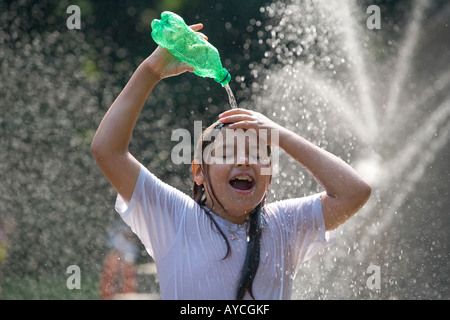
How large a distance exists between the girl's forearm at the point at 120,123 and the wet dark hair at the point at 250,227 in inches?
12.8

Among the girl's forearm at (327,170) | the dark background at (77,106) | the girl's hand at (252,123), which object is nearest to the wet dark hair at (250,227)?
the girl's hand at (252,123)

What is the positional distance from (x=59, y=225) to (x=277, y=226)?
583cm

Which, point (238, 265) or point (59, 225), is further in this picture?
point (59, 225)

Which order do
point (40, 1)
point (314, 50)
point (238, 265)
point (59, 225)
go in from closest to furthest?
1. point (238, 265)
2. point (314, 50)
3. point (59, 225)
4. point (40, 1)

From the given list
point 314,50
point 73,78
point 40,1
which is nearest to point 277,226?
point 314,50

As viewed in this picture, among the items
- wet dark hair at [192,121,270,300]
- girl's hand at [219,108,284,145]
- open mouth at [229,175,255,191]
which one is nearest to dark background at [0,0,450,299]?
wet dark hair at [192,121,270,300]

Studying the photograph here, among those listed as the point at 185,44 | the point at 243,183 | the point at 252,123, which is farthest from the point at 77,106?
the point at 252,123

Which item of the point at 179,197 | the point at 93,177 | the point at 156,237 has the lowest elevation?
the point at 156,237

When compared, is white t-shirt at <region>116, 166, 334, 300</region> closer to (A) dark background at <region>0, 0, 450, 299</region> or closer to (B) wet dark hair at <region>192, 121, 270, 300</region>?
(B) wet dark hair at <region>192, 121, 270, 300</region>

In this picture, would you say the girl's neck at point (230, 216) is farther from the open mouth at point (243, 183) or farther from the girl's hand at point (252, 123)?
the girl's hand at point (252, 123)

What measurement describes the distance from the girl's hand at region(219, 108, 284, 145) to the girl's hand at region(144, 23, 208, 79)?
0.24 metres

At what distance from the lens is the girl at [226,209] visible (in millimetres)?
2172

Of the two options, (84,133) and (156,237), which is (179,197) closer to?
(156,237)

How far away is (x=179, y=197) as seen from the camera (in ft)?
7.61
